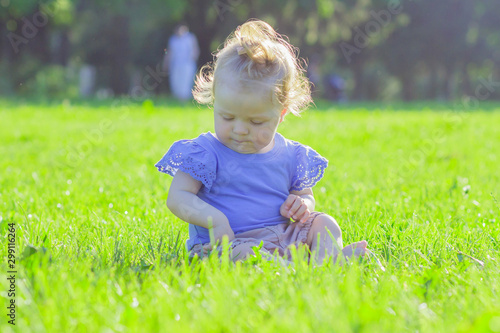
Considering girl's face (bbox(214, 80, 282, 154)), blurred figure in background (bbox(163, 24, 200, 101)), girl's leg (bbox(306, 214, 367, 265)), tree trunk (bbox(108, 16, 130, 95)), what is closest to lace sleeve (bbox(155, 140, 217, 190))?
girl's face (bbox(214, 80, 282, 154))

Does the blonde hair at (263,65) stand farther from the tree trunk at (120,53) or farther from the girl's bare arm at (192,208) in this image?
the tree trunk at (120,53)

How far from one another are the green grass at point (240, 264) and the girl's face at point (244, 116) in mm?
570

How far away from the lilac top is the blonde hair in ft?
0.91

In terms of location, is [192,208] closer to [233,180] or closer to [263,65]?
[233,180]

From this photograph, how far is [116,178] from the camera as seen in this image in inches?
185

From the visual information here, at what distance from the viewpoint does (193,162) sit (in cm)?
257

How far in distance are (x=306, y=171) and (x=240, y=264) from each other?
0.84 metres

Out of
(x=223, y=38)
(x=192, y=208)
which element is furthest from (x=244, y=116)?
(x=223, y=38)

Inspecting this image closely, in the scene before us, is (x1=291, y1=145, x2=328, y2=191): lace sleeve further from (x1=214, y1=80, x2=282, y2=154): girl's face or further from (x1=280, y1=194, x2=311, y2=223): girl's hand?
(x1=214, y1=80, x2=282, y2=154): girl's face

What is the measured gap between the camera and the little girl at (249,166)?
2484 mm

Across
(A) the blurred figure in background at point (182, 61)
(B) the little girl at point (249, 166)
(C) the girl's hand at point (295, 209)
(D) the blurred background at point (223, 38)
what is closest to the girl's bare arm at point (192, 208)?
(B) the little girl at point (249, 166)

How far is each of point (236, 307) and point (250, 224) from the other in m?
1.04

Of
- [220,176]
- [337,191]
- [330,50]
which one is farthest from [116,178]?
[330,50]

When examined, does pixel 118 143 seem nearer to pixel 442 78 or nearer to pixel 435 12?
pixel 435 12
